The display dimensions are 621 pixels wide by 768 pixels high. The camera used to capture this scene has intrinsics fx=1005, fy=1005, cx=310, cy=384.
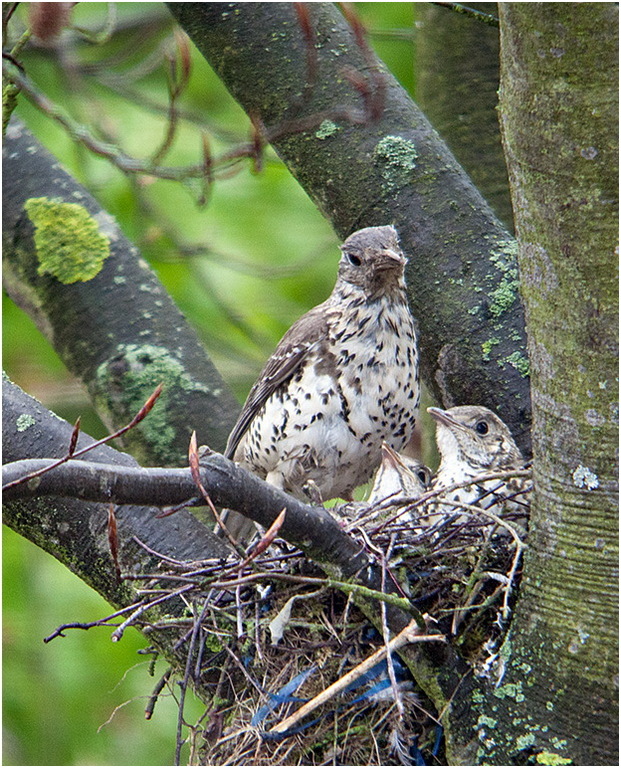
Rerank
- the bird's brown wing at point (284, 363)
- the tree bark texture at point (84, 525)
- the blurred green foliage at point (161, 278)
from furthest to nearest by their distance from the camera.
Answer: the blurred green foliage at point (161, 278) < the bird's brown wing at point (284, 363) < the tree bark texture at point (84, 525)

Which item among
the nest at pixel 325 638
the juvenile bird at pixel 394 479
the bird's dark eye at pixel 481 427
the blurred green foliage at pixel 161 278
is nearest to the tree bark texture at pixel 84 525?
the nest at pixel 325 638

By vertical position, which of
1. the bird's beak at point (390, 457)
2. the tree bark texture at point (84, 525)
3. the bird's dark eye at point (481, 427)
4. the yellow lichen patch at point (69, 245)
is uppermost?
the yellow lichen patch at point (69, 245)

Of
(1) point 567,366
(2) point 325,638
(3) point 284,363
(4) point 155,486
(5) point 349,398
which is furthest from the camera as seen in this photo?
(3) point 284,363

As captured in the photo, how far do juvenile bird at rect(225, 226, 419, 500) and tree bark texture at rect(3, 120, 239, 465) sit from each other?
298 millimetres

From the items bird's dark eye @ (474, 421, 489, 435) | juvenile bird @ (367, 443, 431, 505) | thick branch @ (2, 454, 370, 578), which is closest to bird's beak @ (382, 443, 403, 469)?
juvenile bird @ (367, 443, 431, 505)

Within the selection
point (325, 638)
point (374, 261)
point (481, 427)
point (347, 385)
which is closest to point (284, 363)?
point (347, 385)

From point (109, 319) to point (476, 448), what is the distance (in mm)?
1474

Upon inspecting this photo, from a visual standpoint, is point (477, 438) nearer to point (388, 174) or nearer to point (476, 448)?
point (476, 448)

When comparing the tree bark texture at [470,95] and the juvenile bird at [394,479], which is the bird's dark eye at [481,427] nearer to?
the juvenile bird at [394,479]

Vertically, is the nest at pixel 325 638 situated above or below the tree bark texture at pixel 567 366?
below

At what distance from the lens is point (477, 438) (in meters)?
3.16

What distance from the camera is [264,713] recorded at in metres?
2.50

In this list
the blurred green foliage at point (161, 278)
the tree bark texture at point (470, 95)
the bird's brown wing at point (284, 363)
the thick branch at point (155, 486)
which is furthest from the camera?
the blurred green foliage at point (161, 278)

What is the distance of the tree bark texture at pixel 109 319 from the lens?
145 inches
